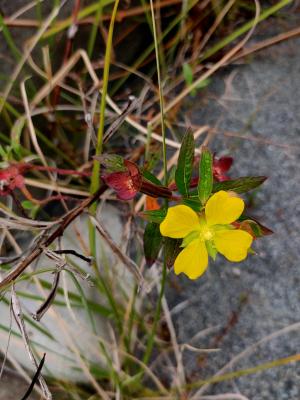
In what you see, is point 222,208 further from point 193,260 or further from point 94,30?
point 94,30

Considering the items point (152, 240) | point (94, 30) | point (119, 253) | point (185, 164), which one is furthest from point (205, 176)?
point (94, 30)

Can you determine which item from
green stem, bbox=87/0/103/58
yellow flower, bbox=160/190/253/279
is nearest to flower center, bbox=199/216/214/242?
yellow flower, bbox=160/190/253/279

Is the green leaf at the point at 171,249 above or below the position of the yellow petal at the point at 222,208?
below

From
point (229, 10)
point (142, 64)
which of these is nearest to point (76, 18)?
point (142, 64)

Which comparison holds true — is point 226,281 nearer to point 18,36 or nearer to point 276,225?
point 276,225

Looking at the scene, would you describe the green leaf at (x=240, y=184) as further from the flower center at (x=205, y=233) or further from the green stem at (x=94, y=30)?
the green stem at (x=94, y=30)

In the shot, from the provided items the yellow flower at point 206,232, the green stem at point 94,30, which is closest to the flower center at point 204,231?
the yellow flower at point 206,232
